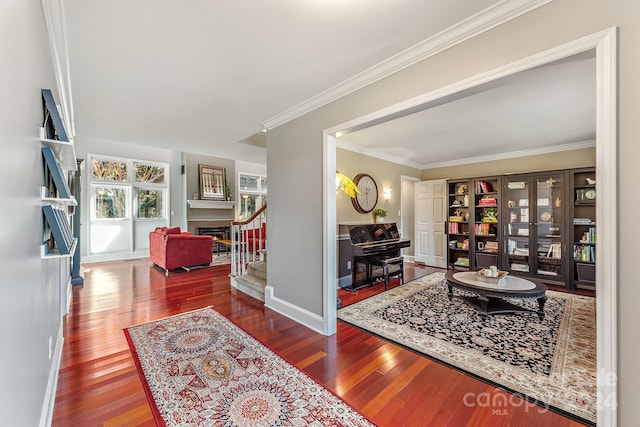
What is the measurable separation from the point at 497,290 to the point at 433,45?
8.24ft

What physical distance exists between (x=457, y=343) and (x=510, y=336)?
610mm

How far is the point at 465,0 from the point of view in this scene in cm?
154

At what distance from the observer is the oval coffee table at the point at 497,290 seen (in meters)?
2.79

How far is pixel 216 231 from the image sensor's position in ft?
26.6

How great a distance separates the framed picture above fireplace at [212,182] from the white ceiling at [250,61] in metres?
3.72

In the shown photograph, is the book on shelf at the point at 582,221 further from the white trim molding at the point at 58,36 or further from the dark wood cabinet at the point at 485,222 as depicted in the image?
the white trim molding at the point at 58,36

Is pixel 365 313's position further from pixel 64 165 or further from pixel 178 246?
pixel 178 246

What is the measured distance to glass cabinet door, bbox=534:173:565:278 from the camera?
444 centimetres

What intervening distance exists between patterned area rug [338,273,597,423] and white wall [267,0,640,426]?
691 millimetres

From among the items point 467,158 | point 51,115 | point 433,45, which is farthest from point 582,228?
point 51,115

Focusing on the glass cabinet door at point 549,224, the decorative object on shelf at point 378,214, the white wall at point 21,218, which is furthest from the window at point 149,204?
the glass cabinet door at point 549,224

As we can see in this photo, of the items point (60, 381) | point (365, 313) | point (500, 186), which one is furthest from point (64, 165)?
point (500, 186)

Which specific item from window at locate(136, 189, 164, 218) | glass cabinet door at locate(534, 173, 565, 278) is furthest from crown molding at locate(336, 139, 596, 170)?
window at locate(136, 189, 164, 218)

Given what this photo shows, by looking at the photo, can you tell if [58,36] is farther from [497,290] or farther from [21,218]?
[497,290]
